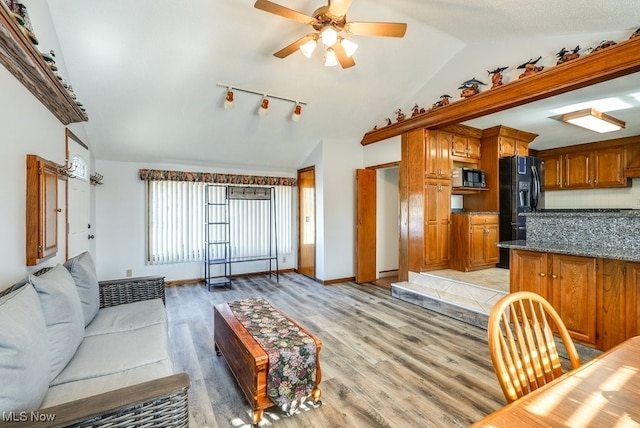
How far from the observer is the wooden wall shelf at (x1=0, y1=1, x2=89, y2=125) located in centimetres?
137

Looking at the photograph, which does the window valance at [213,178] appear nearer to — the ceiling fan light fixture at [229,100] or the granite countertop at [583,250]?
the ceiling fan light fixture at [229,100]

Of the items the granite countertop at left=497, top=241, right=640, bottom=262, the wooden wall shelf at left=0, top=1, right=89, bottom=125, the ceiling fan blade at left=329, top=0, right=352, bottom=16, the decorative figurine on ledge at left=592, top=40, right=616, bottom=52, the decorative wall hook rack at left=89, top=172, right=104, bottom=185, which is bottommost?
the granite countertop at left=497, top=241, right=640, bottom=262

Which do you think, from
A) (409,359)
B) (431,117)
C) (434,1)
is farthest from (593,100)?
(409,359)

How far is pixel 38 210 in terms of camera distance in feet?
6.53

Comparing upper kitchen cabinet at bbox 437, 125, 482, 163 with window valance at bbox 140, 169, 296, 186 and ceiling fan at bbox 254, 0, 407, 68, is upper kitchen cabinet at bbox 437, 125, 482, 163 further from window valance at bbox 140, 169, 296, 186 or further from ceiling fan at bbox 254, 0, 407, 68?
window valance at bbox 140, 169, 296, 186

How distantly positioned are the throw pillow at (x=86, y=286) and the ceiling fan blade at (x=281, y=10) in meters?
2.29

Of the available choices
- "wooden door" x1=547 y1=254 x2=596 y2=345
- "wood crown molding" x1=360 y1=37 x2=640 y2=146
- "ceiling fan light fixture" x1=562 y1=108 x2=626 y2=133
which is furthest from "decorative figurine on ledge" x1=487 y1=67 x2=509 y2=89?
"wooden door" x1=547 y1=254 x2=596 y2=345

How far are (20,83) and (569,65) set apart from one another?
428cm

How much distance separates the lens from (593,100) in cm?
349

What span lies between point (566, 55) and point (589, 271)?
1.96 meters

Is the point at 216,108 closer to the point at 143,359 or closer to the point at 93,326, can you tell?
the point at 93,326

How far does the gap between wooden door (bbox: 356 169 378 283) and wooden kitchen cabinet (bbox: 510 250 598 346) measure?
2694 millimetres

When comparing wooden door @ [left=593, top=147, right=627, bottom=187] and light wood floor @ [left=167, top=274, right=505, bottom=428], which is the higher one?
wooden door @ [left=593, top=147, right=627, bottom=187]

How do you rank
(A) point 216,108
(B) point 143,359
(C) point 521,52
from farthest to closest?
(A) point 216,108
(C) point 521,52
(B) point 143,359
